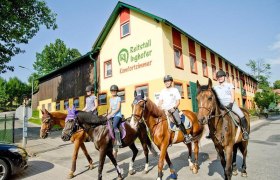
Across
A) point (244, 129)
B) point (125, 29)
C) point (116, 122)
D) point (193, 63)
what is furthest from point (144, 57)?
point (244, 129)

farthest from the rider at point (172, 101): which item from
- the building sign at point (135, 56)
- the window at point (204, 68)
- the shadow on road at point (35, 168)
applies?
the window at point (204, 68)

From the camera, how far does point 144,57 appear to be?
1581 cm

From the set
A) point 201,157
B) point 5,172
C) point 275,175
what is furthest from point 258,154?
point 5,172

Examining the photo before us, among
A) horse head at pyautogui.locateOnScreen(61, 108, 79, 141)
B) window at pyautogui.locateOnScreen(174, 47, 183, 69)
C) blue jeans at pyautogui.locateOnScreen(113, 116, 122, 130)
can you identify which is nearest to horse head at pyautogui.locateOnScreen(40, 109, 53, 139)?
horse head at pyautogui.locateOnScreen(61, 108, 79, 141)

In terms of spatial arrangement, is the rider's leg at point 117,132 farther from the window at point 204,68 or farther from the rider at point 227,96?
the window at point 204,68

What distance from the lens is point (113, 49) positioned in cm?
1870

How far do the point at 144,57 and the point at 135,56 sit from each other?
104 cm

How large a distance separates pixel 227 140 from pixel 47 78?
30.1 meters

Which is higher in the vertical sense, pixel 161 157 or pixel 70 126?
pixel 70 126

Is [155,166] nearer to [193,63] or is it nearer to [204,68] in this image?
[193,63]

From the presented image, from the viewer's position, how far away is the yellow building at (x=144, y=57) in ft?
49.3

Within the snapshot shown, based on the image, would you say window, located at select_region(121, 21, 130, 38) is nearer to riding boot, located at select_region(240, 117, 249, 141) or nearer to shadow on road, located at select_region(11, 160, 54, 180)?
shadow on road, located at select_region(11, 160, 54, 180)

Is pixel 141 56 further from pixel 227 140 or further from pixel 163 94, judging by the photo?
pixel 227 140

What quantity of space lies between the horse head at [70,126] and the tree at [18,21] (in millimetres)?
11765
